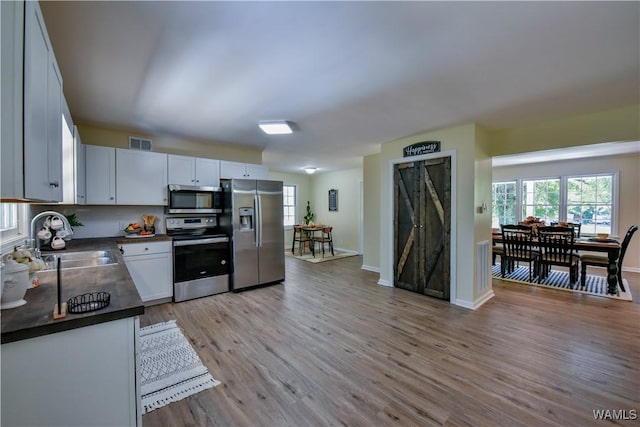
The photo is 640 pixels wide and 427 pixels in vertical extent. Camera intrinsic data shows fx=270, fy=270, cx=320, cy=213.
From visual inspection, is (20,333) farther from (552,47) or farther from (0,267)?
(552,47)

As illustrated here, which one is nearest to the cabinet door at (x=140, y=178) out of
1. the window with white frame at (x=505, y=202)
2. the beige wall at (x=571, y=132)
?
the beige wall at (x=571, y=132)

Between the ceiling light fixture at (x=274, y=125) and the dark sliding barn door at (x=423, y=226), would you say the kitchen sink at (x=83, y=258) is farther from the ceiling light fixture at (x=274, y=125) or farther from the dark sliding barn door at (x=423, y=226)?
the dark sliding barn door at (x=423, y=226)

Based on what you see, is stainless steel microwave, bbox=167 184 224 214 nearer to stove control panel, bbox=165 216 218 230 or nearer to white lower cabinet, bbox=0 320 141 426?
stove control panel, bbox=165 216 218 230

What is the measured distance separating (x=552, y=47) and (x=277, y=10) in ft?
6.24

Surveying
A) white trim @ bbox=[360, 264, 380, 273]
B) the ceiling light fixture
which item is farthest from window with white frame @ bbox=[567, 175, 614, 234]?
the ceiling light fixture

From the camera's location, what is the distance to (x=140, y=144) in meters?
4.04

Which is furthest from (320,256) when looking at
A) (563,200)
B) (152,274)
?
(563,200)

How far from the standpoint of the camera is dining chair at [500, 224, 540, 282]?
187 inches

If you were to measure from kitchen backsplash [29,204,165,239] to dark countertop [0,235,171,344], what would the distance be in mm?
2214

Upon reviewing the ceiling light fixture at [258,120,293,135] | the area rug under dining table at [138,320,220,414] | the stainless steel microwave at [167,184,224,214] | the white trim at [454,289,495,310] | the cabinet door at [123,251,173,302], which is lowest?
the area rug under dining table at [138,320,220,414]

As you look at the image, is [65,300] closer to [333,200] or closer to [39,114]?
[39,114]

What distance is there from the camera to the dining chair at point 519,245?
4.74 m

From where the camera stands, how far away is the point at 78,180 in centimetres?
297

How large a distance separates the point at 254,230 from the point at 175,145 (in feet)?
6.20
